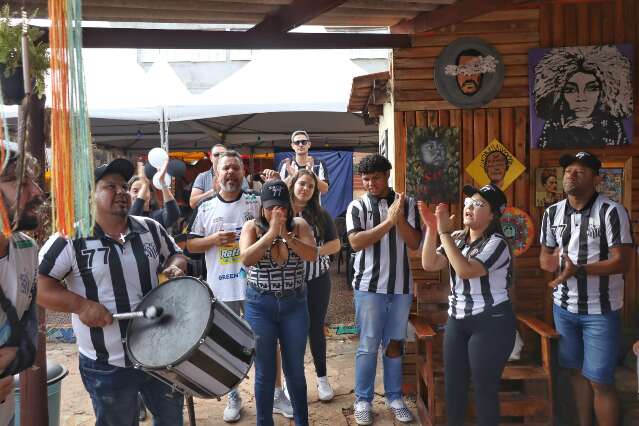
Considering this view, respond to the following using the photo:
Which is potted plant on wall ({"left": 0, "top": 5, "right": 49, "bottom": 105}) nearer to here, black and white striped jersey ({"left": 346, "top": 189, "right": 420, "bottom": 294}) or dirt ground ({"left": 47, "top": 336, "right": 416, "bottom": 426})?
black and white striped jersey ({"left": 346, "top": 189, "right": 420, "bottom": 294})

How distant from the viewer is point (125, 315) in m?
2.43

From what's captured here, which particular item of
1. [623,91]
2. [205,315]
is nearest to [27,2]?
[205,315]

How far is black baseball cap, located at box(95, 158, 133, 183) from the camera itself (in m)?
2.61

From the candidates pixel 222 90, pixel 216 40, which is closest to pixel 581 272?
pixel 216 40

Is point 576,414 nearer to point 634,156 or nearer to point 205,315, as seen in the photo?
point 634,156

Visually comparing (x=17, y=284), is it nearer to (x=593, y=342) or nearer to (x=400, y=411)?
(x=400, y=411)

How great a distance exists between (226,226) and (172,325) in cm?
146

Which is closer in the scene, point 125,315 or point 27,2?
point 125,315

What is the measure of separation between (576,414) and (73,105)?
376 centimetres

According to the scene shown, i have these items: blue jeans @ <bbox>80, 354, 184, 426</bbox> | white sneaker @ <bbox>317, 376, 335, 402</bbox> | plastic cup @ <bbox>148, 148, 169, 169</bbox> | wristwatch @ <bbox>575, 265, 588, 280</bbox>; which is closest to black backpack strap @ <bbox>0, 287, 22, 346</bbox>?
blue jeans @ <bbox>80, 354, 184, 426</bbox>

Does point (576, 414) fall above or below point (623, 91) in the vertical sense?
below

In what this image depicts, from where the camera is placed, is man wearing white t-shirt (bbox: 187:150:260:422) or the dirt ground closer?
man wearing white t-shirt (bbox: 187:150:260:422)

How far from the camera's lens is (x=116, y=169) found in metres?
Result: 2.64

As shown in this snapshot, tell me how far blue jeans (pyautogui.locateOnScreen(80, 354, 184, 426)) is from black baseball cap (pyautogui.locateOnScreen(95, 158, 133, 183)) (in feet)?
2.89
